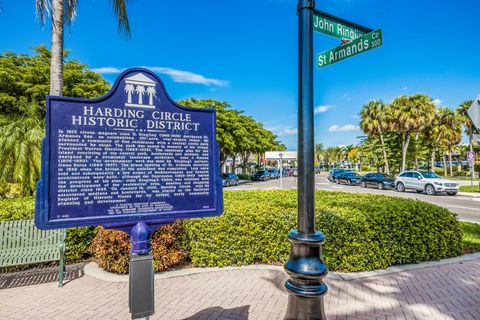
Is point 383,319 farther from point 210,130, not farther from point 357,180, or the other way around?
point 357,180

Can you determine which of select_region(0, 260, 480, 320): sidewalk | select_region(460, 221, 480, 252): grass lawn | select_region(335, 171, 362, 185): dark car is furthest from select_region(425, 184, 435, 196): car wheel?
select_region(0, 260, 480, 320): sidewalk

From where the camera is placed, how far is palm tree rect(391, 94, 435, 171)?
3391cm

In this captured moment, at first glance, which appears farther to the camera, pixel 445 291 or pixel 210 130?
pixel 445 291

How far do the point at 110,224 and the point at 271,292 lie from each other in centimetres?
278

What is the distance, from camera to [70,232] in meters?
5.89

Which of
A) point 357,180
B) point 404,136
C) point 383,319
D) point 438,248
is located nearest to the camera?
point 383,319

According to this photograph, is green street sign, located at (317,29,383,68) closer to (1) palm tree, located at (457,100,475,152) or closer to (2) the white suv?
(2) the white suv

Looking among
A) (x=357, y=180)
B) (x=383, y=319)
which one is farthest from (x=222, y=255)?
(x=357, y=180)

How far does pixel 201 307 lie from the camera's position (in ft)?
13.2

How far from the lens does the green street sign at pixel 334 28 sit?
3.04 meters

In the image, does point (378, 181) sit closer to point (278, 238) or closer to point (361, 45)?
point (278, 238)

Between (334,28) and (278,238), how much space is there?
3680 mm

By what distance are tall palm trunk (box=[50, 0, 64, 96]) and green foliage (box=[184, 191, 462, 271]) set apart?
16.2 ft

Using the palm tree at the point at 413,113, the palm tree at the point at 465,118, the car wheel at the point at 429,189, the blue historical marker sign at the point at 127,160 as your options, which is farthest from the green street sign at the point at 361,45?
the palm tree at the point at 465,118
